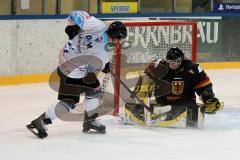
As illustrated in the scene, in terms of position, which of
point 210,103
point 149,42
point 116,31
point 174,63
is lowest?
point 210,103

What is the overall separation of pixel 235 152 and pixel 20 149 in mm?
1328

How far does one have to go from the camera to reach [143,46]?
535cm

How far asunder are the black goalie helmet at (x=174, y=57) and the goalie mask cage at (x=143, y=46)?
0.48 meters

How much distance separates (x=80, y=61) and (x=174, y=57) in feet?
2.36

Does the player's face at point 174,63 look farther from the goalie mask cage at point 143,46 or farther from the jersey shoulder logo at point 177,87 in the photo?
the goalie mask cage at point 143,46

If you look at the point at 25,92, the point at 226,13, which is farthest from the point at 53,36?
the point at 226,13

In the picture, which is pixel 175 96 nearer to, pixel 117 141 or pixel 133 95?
pixel 133 95

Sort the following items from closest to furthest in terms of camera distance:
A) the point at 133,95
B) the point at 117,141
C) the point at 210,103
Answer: the point at 117,141 → the point at 210,103 → the point at 133,95

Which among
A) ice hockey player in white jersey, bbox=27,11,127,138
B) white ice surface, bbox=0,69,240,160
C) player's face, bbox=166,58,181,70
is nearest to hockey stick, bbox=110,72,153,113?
white ice surface, bbox=0,69,240,160

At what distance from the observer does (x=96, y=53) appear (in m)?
4.37

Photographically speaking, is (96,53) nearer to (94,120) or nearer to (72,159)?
(94,120)

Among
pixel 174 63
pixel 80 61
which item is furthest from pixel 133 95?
pixel 80 61

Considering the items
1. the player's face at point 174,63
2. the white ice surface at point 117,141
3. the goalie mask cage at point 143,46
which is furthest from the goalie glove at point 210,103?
the goalie mask cage at point 143,46

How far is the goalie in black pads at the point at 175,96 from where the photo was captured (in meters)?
4.69
